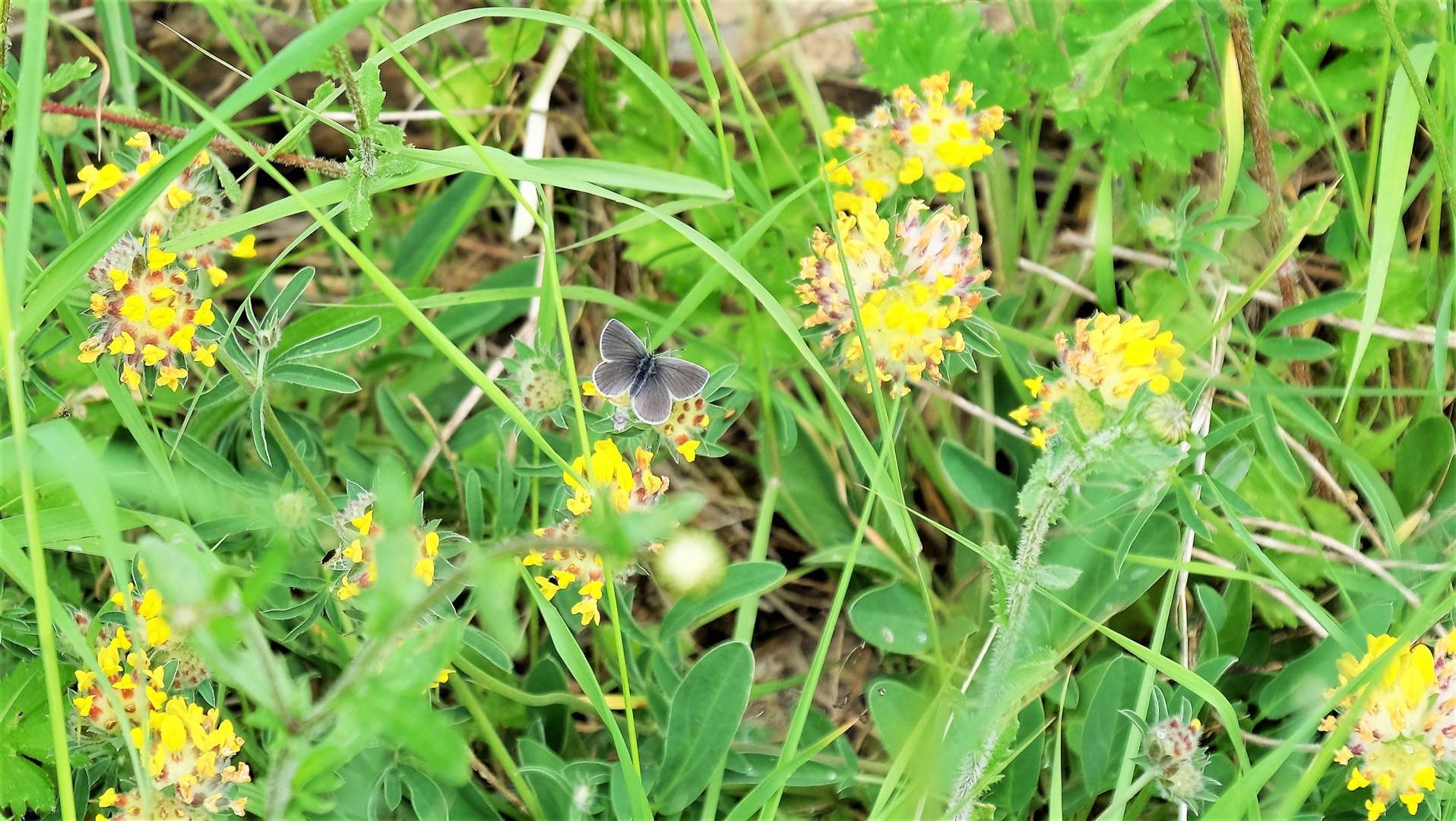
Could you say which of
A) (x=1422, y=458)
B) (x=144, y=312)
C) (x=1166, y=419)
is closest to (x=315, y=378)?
(x=144, y=312)

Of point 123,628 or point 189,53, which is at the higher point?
point 189,53

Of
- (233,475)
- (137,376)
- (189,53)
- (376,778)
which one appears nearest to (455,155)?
(137,376)

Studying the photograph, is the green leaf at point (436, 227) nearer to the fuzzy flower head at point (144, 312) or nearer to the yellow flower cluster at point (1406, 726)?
the fuzzy flower head at point (144, 312)

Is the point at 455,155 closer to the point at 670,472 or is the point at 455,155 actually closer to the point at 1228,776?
the point at 670,472


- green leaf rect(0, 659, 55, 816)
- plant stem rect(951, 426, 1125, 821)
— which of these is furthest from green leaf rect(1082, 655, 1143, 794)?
green leaf rect(0, 659, 55, 816)

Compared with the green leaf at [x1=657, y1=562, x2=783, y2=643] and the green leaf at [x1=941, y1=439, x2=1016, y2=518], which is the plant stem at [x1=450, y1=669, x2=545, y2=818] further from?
the green leaf at [x1=941, y1=439, x2=1016, y2=518]

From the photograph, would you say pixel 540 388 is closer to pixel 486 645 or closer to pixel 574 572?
pixel 574 572

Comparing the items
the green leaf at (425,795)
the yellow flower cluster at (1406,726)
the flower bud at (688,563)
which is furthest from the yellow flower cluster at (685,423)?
the yellow flower cluster at (1406,726)
